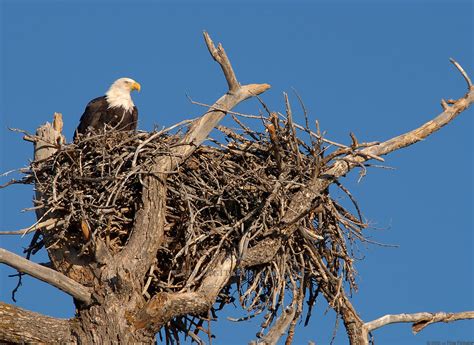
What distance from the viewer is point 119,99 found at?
1055 centimetres

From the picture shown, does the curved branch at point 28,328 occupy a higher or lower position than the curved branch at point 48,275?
lower

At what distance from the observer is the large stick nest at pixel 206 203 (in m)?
7.62

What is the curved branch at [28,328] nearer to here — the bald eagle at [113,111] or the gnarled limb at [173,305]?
the gnarled limb at [173,305]

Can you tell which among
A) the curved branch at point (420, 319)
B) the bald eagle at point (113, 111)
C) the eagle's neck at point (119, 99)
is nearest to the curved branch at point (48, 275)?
the curved branch at point (420, 319)

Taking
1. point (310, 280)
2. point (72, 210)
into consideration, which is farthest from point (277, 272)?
point (72, 210)

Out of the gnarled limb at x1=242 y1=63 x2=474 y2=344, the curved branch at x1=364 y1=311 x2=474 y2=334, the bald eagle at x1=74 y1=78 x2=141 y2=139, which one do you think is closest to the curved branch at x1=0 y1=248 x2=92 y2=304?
the gnarled limb at x1=242 y1=63 x2=474 y2=344

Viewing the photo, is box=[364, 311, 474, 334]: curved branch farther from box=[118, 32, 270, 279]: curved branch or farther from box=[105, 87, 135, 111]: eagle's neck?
box=[105, 87, 135, 111]: eagle's neck

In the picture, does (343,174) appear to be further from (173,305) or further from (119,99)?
A: (119,99)

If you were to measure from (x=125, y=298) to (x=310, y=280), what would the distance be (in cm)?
199

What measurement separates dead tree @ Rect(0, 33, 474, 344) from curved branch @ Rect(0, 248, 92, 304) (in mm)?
19

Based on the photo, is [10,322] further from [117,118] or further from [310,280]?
[117,118]

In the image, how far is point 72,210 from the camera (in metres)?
7.34

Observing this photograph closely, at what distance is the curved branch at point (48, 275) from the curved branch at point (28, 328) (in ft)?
0.85

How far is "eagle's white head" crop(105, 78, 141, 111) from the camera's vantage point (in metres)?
10.5
